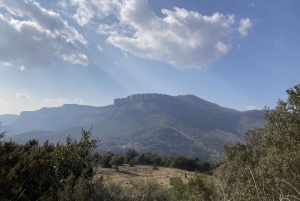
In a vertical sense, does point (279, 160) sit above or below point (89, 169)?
above

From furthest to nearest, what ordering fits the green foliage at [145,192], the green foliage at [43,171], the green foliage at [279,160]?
the green foliage at [145,192] → the green foliage at [279,160] → the green foliage at [43,171]

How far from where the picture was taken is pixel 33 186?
11.9 metres

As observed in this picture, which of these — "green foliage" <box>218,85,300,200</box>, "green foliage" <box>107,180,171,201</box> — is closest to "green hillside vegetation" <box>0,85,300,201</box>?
"green foliage" <box>218,85,300,200</box>

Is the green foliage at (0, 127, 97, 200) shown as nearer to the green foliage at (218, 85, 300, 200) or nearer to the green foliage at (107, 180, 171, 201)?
the green foliage at (218, 85, 300, 200)

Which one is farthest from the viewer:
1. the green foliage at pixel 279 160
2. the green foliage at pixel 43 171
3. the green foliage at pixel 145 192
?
the green foliage at pixel 145 192

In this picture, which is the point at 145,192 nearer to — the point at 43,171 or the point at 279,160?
the point at 43,171

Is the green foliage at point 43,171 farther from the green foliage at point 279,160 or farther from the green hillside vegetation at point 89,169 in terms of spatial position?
the green foliage at point 279,160

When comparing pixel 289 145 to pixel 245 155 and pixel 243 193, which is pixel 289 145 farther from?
pixel 245 155

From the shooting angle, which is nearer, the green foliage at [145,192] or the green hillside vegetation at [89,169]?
the green hillside vegetation at [89,169]

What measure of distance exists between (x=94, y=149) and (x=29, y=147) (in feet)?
19.1

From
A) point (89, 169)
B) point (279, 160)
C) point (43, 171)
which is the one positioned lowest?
point (89, 169)

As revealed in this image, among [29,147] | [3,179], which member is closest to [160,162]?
[29,147]

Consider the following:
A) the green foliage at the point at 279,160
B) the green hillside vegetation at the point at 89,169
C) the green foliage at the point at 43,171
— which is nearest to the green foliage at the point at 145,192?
the green hillside vegetation at the point at 89,169

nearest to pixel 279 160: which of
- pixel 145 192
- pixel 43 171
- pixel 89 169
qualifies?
pixel 89 169
